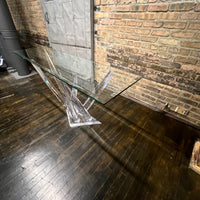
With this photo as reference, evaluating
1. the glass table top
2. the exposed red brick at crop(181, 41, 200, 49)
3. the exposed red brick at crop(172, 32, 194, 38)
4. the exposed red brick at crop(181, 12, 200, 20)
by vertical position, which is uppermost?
the exposed red brick at crop(181, 12, 200, 20)

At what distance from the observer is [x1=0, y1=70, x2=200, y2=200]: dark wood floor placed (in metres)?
0.92

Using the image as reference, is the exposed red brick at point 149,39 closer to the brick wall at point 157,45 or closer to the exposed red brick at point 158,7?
the brick wall at point 157,45

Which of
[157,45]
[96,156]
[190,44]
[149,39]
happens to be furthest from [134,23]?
[96,156]

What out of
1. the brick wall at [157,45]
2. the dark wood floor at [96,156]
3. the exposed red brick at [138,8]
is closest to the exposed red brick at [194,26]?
the brick wall at [157,45]

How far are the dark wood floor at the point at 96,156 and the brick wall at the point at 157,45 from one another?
14.2 inches

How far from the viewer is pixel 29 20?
274cm

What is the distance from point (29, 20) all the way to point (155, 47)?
317 centimetres

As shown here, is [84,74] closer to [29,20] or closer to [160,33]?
[160,33]

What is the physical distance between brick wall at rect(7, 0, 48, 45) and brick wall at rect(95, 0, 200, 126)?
169 cm

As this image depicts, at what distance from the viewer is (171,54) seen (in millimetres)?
1269

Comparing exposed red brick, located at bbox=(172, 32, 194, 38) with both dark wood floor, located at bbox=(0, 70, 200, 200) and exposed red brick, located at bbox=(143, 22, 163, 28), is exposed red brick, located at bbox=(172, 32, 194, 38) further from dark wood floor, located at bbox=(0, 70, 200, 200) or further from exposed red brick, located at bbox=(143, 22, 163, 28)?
dark wood floor, located at bbox=(0, 70, 200, 200)

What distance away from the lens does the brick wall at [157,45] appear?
1.11 meters

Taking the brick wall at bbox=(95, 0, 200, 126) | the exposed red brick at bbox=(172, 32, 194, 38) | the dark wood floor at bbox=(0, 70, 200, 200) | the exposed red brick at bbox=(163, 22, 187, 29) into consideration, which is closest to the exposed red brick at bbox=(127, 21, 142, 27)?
the brick wall at bbox=(95, 0, 200, 126)

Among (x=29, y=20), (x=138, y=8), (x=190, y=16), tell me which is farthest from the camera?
(x=29, y=20)
